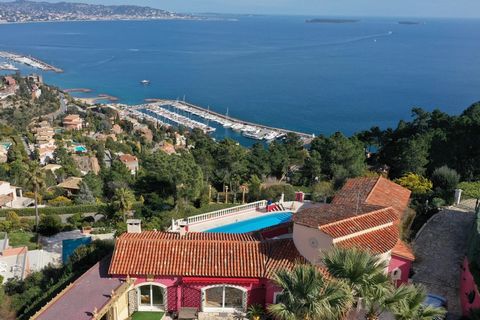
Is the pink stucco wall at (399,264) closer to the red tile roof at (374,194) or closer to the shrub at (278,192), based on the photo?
the red tile roof at (374,194)

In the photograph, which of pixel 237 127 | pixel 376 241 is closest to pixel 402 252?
pixel 376 241

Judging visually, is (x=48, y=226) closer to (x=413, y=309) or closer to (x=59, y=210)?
(x=59, y=210)

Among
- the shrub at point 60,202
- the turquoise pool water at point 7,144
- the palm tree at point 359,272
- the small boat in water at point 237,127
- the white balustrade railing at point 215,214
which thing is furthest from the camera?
the small boat in water at point 237,127

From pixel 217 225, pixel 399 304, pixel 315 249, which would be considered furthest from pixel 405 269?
pixel 217 225

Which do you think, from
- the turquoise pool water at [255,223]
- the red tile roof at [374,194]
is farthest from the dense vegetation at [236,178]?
the turquoise pool water at [255,223]

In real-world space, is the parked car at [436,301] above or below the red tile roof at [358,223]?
below

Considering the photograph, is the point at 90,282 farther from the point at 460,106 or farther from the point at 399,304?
the point at 460,106

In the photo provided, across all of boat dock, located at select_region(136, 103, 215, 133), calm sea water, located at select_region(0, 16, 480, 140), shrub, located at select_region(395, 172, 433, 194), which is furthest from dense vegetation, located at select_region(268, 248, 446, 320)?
calm sea water, located at select_region(0, 16, 480, 140)
